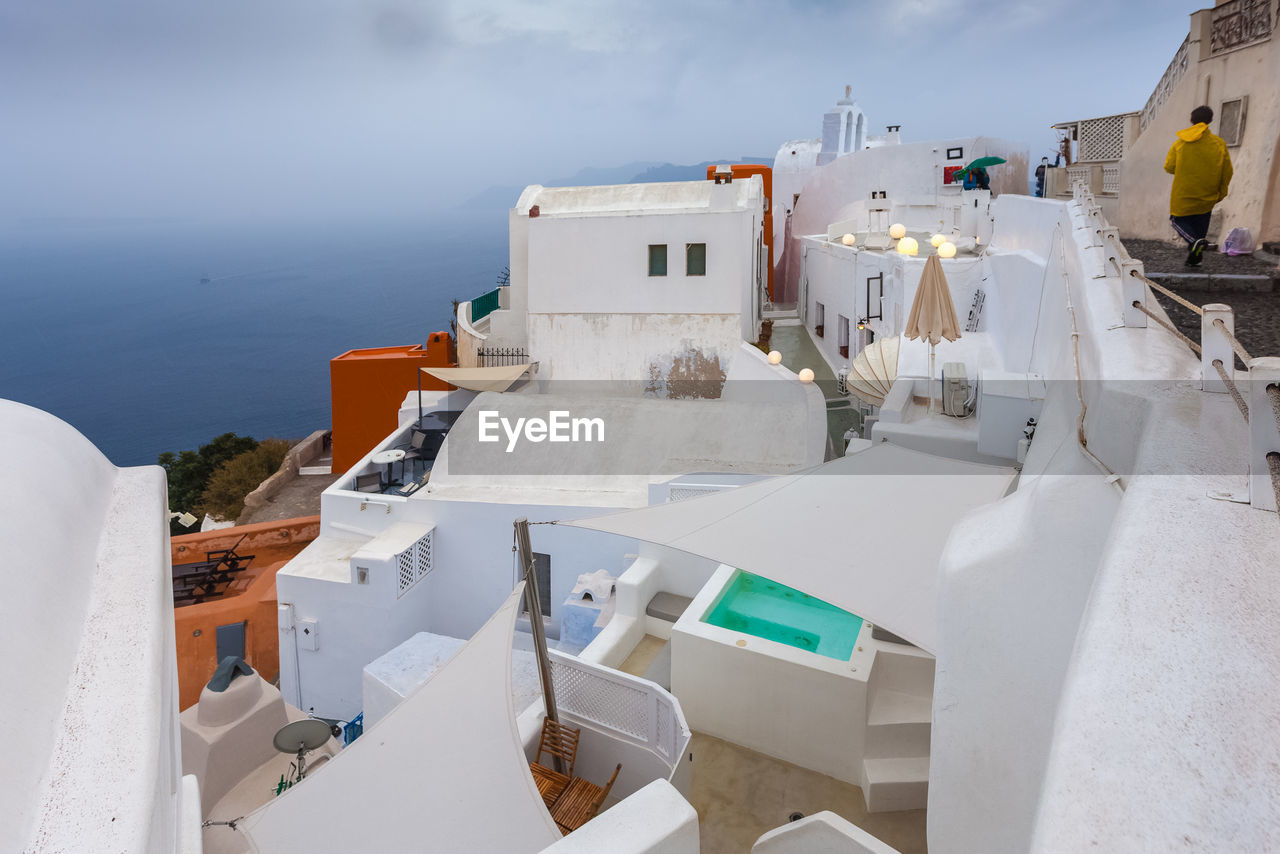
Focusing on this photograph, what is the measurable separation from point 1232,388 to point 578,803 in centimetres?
532

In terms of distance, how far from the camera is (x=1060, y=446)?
3621 millimetres

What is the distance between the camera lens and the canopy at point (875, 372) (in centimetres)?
1082

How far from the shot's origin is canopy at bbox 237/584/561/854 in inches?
207

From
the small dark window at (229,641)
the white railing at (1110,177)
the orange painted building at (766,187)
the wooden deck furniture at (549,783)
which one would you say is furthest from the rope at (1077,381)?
the orange painted building at (766,187)

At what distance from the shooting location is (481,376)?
16156 millimetres

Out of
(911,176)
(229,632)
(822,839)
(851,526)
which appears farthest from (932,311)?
(911,176)

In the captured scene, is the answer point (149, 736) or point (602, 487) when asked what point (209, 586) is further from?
point (149, 736)

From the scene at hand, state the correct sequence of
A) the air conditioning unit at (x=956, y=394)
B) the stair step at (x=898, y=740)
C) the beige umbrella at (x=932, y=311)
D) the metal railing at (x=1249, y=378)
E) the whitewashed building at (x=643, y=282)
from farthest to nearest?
the whitewashed building at (x=643, y=282)
the air conditioning unit at (x=956, y=394)
the beige umbrella at (x=932, y=311)
the stair step at (x=898, y=740)
the metal railing at (x=1249, y=378)

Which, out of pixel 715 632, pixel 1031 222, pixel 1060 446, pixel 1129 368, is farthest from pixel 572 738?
pixel 1031 222

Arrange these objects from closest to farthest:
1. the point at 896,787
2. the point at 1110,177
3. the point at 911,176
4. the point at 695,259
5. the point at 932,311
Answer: the point at 896,787 → the point at 932,311 → the point at 1110,177 → the point at 695,259 → the point at 911,176

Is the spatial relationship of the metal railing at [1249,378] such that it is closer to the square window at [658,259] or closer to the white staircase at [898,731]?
the white staircase at [898,731]

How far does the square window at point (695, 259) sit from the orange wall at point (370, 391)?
7.46 m

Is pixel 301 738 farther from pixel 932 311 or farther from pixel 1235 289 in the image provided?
pixel 1235 289

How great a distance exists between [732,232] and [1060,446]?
1308cm
